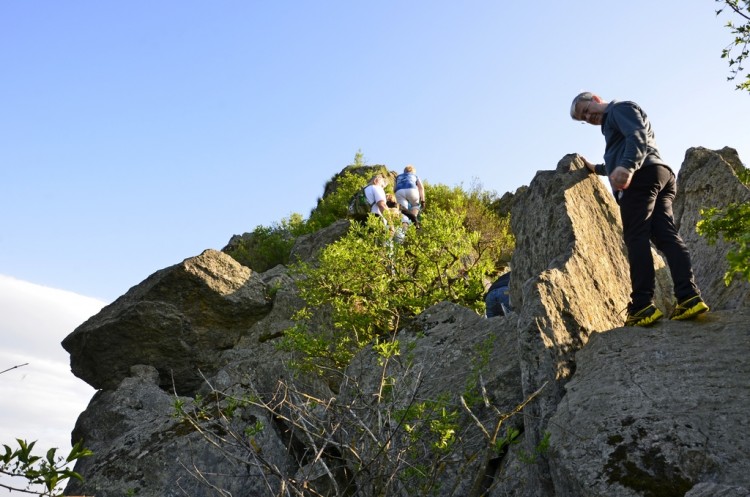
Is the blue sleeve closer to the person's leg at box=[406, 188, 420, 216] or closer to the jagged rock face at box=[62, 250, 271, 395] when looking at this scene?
the jagged rock face at box=[62, 250, 271, 395]

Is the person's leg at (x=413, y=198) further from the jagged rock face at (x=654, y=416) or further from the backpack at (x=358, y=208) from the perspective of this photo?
the jagged rock face at (x=654, y=416)

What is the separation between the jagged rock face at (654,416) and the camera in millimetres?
4754

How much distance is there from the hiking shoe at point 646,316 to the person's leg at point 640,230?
57 millimetres

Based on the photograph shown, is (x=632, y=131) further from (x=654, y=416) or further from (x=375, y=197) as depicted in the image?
(x=375, y=197)

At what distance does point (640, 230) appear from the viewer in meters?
6.91

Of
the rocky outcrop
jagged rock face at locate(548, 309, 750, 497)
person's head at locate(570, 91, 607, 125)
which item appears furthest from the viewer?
person's head at locate(570, 91, 607, 125)

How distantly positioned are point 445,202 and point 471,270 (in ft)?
41.9

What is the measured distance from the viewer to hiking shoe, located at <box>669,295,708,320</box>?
672cm

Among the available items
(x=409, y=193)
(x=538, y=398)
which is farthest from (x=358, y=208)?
(x=538, y=398)

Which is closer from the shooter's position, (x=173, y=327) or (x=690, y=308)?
(x=690, y=308)

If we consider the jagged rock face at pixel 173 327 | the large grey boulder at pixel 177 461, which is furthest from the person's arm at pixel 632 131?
the jagged rock face at pixel 173 327

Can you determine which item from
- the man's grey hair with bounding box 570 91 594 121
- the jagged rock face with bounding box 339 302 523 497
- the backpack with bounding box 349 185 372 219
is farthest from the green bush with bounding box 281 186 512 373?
the backpack with bounding box 349 185 372 219

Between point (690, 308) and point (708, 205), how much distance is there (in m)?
4.63

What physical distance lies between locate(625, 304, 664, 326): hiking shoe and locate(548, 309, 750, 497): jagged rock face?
28 cm
